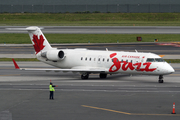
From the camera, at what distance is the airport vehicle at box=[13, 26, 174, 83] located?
36.4 m

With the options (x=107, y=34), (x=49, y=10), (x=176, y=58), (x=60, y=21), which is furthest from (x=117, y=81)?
(x=49, y=10)

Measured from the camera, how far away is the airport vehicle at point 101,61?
36438 millimetres

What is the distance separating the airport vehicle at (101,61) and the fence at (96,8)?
9996 cm

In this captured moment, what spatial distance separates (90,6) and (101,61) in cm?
10658

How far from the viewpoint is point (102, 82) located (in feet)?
122

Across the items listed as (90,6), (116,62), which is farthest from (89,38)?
(90,6)

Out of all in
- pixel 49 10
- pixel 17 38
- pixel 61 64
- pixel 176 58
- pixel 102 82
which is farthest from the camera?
pixel 49 10

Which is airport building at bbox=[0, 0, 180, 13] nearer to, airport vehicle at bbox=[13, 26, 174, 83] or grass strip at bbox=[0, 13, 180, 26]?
grass strip at bbox=[0, 13, 180, 26]

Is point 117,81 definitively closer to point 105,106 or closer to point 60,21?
point 105,106

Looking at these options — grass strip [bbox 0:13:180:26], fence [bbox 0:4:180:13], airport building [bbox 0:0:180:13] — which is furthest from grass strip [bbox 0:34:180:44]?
airport building [bbox 0:0:180:13]

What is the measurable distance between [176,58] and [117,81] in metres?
21.8

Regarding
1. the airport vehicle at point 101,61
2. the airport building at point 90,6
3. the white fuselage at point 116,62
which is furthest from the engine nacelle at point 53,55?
the airport building at point 90,6

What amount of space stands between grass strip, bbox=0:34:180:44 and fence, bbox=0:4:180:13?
54356mm

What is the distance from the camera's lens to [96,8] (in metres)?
143
